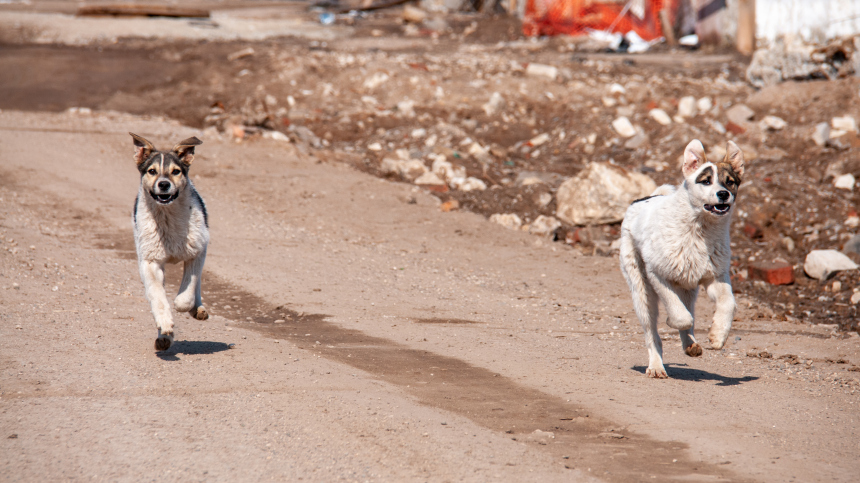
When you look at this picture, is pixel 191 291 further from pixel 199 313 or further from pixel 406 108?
pixel 406 108

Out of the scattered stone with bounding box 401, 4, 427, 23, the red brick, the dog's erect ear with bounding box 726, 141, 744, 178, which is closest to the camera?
the dog's erect ear with bounding box 726, 141, 744, 178

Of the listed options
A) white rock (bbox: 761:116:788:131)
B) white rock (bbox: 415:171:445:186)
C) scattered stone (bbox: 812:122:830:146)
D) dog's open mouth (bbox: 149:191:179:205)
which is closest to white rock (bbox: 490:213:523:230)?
white rock (bbox: 415:171:445:186)

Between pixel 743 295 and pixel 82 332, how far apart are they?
837cm

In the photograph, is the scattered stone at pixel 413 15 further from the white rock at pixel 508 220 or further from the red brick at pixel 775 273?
the red brick at pixel 775 273

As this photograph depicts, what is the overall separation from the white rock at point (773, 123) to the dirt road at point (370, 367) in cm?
611

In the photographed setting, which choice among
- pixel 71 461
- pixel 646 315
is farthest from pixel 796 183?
pixel 71 461

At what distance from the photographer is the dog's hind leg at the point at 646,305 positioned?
6.45 m

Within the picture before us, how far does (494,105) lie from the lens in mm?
17703

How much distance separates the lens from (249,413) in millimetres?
5281

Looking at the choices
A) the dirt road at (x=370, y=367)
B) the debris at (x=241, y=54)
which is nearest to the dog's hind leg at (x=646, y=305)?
the dirt road at (x=370, y=367)

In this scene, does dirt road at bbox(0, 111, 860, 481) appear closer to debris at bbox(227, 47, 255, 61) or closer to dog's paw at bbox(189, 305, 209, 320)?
dog's paw at bbox(189, 305, 209, 320)

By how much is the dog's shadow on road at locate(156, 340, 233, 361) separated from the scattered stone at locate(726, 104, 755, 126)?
12330mm

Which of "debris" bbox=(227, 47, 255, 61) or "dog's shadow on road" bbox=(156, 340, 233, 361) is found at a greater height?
"debris" bbox=(227, 47, 255, 61)

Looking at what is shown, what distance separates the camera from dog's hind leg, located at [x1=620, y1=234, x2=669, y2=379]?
645 cm
